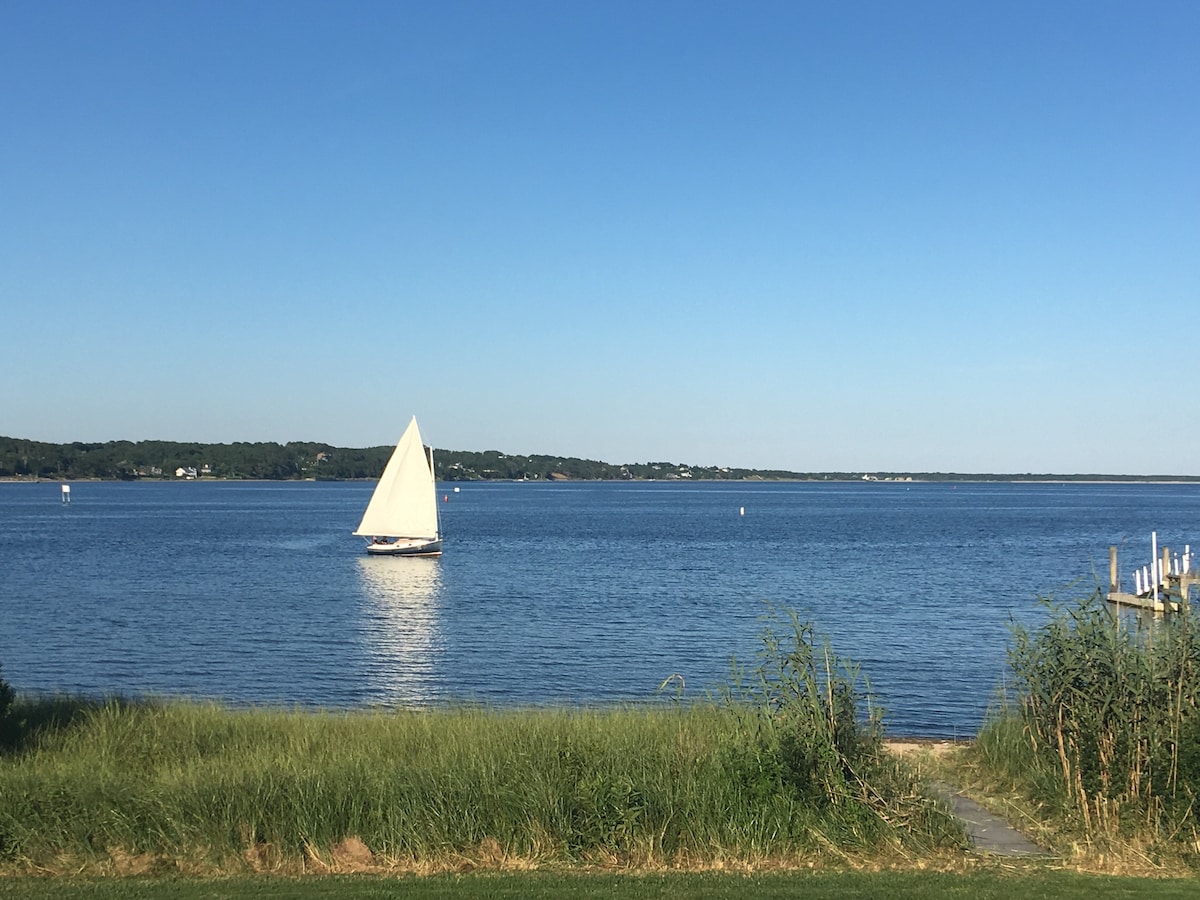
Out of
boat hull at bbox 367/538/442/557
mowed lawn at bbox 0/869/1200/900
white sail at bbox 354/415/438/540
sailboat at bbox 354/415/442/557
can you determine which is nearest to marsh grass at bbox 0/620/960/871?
mowed lawn at bbox 0/869/1200/900

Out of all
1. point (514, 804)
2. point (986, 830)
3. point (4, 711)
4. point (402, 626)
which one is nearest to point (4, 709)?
point (4, 711)

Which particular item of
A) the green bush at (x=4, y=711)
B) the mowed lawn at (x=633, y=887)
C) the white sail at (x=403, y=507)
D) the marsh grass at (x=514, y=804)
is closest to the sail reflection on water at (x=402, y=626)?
the white sail at (x=403, y=507)

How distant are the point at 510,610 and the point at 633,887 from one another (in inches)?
1467

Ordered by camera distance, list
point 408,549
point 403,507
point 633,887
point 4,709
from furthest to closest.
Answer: point 403,507 < point 408,549 < point 4,709 < point 633,887

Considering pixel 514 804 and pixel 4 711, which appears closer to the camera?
pixel 514 804

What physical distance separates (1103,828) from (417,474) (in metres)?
59.2

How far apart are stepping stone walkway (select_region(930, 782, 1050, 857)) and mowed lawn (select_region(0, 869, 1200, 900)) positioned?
29.0 inches

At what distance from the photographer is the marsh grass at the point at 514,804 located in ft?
32.9

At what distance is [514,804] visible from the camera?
10680 mm

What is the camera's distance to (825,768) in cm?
1091

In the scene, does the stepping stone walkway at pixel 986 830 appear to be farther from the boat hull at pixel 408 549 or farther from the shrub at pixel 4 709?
the boat hull at pixel 408 549

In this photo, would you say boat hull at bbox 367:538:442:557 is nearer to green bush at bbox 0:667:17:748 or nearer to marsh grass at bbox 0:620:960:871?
green bush at bbox 0:667:17:748

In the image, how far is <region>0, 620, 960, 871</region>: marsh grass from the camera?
395 inches

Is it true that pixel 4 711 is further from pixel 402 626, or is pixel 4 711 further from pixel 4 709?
pixel 402 626
